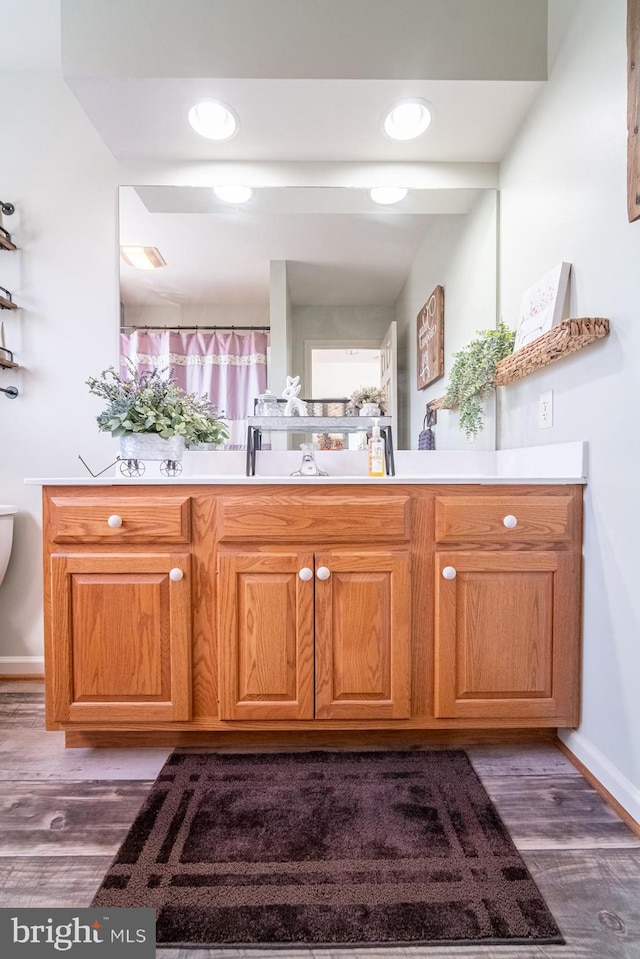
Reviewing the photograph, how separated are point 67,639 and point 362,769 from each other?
0.98 meters

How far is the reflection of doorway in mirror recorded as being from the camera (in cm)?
202

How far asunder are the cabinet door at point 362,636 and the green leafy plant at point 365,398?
80 cm

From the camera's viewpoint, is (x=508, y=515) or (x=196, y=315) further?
(x=196, y=315)

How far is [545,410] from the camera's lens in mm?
1629

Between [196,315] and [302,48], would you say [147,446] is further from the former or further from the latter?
[302,48]

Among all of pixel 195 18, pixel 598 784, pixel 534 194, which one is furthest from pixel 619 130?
pixel 598 784

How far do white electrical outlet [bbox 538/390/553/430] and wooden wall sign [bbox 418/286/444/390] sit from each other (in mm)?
503

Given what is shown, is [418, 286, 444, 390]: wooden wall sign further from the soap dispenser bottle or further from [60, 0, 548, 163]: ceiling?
[60, 0, 548, 163]: ceiling

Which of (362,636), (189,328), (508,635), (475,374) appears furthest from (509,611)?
(189,328)

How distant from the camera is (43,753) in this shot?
4.98 ft

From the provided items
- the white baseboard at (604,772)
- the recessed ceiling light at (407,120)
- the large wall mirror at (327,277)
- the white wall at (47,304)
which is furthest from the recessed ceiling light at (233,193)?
the white baseboard at (604,772)

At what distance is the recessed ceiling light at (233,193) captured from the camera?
1.96m

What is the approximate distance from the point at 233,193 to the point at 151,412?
103 centimetres

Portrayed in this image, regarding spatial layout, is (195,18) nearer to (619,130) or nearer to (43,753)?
(619,130)
